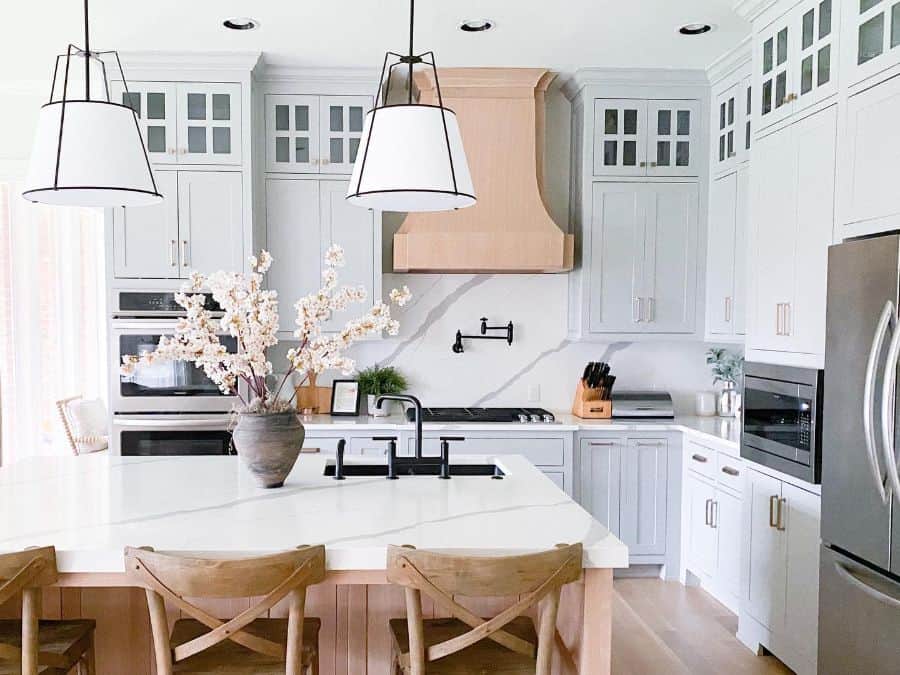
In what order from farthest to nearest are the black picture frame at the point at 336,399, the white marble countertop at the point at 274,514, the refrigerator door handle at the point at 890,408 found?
the black picture frame at the point at 336,399
the refrigerator door handle at the point at 890,408
the white marble countertop at the point at 274,514

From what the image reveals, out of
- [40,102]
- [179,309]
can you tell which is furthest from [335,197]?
[40,102]

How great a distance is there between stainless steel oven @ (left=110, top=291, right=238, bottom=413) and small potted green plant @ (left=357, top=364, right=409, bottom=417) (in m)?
0.82

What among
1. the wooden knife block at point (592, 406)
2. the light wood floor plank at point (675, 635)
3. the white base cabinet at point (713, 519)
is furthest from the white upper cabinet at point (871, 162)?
the wooden knife block at point (592, 406)

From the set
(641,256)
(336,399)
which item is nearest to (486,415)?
(336,399)

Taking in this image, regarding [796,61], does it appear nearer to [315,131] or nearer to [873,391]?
[873,391]

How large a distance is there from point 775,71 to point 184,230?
3042 millimetres

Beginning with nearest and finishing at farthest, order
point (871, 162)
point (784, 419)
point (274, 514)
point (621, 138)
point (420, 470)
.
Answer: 1. point (274, 514)
2. point (871, 162)
3. point (420, 470)
4. point (784, 419)
5. point (621, 138)

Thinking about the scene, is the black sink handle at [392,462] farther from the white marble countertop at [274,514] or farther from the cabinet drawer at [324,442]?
the cabinet drawer at [324,442]

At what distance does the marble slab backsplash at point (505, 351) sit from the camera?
4.84 metres

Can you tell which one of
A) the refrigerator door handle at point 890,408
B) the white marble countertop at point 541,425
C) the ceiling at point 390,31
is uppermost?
the ceiling at point 390,31

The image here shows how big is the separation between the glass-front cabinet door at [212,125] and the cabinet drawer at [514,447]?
74.5 inches

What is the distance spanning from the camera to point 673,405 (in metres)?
4.78

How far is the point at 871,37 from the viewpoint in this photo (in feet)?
8.54

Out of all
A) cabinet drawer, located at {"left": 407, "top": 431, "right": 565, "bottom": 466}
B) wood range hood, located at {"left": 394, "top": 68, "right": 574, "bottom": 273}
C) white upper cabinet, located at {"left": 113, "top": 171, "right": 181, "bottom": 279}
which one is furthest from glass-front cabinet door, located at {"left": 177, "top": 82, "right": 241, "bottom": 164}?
cabinet drawer, located at {"left": 407, "top": 431, "right": 565, "bottom": 466}
